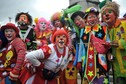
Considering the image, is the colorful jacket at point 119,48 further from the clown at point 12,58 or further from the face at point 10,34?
the face at point 10,34

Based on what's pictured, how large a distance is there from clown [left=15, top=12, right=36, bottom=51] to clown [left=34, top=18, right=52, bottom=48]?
15 cm

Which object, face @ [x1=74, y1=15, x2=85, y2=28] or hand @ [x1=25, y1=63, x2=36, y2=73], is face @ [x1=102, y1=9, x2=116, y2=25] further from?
hand @ [x1=25, y1=63, x2=36, y2=73]

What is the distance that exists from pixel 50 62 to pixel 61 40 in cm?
42

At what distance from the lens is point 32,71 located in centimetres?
466

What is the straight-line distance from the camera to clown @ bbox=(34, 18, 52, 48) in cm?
604

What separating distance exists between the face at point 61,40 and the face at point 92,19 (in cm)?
54

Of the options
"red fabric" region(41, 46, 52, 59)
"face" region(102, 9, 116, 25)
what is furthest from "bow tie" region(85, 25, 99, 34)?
"red fabric" region(41, 46, 52, 59)

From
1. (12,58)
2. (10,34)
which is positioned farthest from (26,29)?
(12,58)

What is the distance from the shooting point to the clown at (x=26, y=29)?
5.85 meters

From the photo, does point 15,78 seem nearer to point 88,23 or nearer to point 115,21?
point 88,23

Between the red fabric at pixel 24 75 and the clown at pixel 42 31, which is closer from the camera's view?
the red fabric at pixel 24 75

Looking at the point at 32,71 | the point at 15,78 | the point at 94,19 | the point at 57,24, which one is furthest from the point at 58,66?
the point at 57,24

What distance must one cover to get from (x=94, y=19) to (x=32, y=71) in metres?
1.40

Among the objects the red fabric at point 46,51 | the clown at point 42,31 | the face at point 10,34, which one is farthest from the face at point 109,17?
the face at point 10,34
